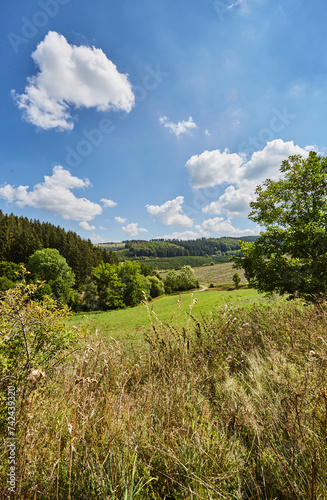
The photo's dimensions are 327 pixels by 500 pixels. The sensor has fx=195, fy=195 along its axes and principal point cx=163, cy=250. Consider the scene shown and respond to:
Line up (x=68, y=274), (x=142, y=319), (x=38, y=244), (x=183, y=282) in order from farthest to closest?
1. (x=183, y=282)
2. (x=38, y=244)
3. (x=68, y=274)
4. (x=142, y=319)

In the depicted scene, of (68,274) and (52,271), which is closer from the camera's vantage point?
(52,271)

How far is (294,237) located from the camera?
28.9 feet

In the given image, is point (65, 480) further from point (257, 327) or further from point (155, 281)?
point (155, 281)

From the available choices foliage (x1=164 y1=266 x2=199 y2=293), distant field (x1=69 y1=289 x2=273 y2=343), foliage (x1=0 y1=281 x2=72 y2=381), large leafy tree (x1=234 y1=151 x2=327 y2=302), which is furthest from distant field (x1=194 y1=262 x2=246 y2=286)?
foliage (x1=0 y1=281 x2=72 y2=381)

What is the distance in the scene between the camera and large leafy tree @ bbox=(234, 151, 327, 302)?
8.39 metres

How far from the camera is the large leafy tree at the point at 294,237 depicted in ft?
27.5

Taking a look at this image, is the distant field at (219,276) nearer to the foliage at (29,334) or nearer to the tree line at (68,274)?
the tree line at (68,274)

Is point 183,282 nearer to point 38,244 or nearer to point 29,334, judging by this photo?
point 38,244

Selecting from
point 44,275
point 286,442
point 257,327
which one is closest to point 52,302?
point 286,442

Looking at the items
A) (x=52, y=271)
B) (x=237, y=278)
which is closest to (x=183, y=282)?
(x=237, y=278)

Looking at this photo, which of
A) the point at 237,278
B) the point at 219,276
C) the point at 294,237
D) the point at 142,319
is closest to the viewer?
the point at 294,237

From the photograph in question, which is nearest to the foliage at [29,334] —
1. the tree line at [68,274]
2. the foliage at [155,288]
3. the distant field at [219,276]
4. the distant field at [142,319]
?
the distant field at [142,319]

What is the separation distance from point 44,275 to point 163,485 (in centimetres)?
5589

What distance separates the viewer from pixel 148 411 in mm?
2568
